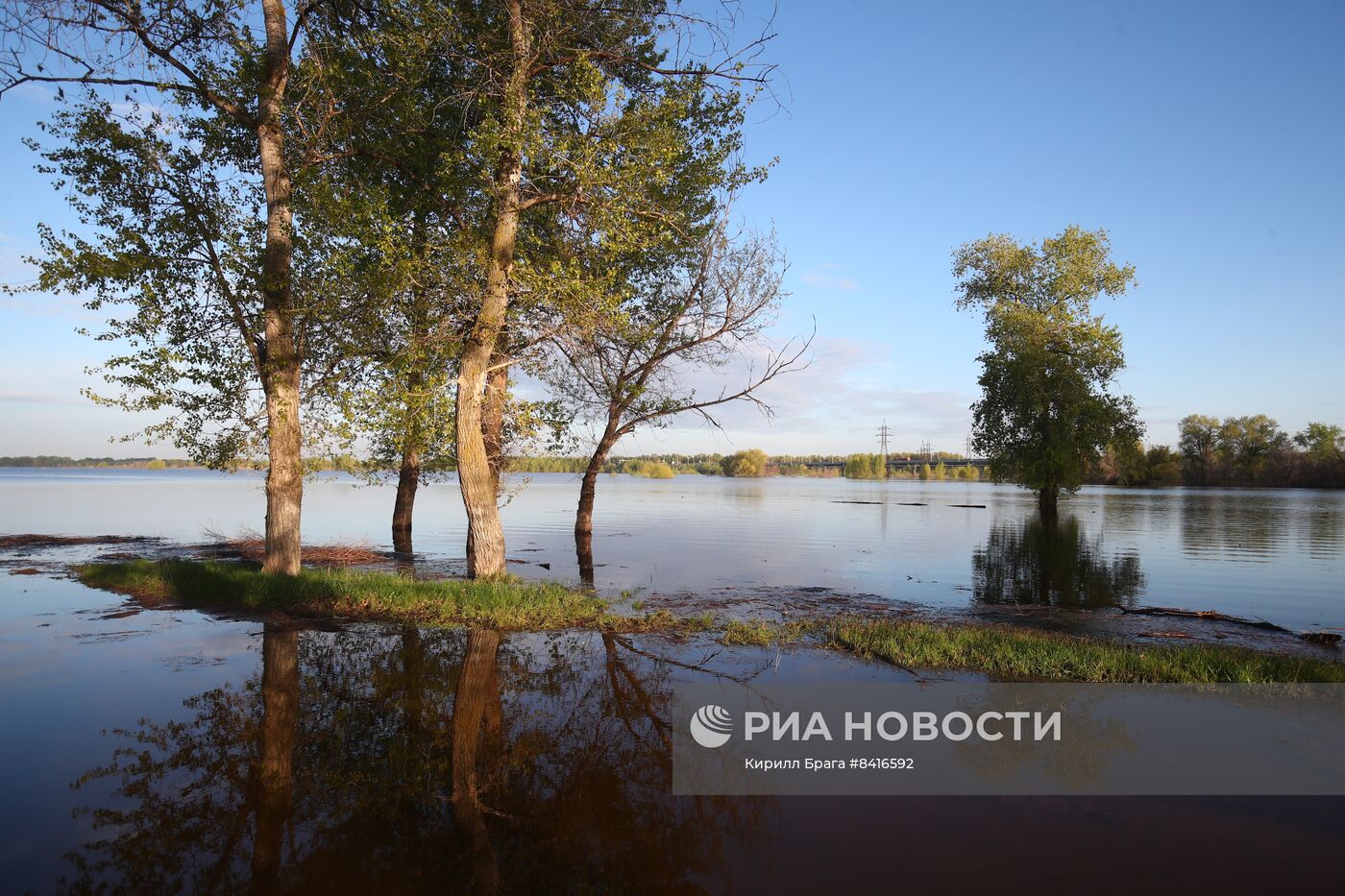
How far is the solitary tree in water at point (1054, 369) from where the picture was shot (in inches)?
1633

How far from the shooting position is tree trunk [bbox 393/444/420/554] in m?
23.9

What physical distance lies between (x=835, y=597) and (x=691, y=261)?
11770 millimetres

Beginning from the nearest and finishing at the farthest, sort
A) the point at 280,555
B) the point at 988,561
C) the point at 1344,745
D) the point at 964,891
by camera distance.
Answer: the point at 964,891, the point at 1344,745, the point at 280,555, the point at 988,561

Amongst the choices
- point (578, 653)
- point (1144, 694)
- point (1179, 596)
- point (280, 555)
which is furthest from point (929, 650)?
point (280, 555)

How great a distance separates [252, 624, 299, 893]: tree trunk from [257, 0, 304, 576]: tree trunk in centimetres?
442

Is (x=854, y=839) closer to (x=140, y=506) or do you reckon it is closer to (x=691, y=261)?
(x=691, y=261)

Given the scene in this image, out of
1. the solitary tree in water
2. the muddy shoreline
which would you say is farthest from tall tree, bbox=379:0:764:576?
the solitary tree in water

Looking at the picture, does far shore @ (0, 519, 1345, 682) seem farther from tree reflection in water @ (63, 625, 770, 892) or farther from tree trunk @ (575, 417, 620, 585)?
tree trunk @ (575, 417, 620, 585)

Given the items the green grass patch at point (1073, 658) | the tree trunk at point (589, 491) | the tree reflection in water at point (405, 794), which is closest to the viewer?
the tree reflection in water at point (405, 794)

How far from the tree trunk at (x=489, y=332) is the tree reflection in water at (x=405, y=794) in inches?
226

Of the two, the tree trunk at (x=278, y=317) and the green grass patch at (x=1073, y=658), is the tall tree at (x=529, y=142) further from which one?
the green grass patch at (x=1073, y=658)

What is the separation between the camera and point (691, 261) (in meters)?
22.4

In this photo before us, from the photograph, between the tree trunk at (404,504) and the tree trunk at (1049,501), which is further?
the tree trunk at (1049,501)

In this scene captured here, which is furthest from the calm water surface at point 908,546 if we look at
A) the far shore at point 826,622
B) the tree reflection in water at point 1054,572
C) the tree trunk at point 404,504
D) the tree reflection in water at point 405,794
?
the tree reflection in water at point 405,794
